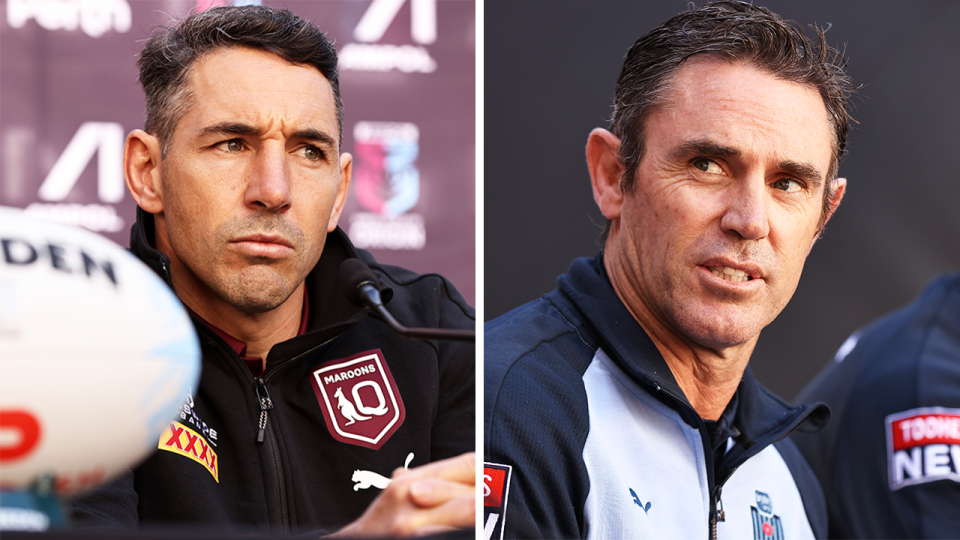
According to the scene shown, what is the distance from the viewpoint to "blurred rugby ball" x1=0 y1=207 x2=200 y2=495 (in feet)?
2.10

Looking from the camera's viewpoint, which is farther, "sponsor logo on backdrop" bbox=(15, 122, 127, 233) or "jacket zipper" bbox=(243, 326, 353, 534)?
"sponsor logo on backdrop" bbox=(15, 122, 127, 233)

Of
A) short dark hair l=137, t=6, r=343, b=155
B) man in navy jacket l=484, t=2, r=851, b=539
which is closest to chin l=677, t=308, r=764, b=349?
man in navy jacket l=484, t=2, r=851, b=539

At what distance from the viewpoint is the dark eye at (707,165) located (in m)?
1.20

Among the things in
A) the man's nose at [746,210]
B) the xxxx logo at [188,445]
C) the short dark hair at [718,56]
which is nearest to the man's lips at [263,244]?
the xxxx logo at [188,445]

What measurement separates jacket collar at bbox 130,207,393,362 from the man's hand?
0.33 m

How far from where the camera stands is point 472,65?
1938 millimetres

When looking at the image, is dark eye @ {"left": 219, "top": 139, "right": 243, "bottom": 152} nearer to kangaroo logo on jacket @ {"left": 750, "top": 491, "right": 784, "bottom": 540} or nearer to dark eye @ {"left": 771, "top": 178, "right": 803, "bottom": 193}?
dark eye @ {"left": 771, "top": 178, "right": 803, "bottom": 193}

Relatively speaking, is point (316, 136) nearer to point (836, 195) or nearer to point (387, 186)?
point (387, 186)

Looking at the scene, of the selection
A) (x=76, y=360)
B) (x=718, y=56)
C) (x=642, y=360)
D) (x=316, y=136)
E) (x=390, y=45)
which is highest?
(x=390, y=45)

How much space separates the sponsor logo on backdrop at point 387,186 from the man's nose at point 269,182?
0.65m

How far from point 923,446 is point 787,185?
2.61ft

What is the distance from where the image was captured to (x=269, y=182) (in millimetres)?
1142

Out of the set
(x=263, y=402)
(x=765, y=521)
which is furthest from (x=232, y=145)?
(x=765, y=521)

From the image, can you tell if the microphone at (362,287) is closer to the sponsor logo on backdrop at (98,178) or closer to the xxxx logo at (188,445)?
the xxxx logo at (188,445)
